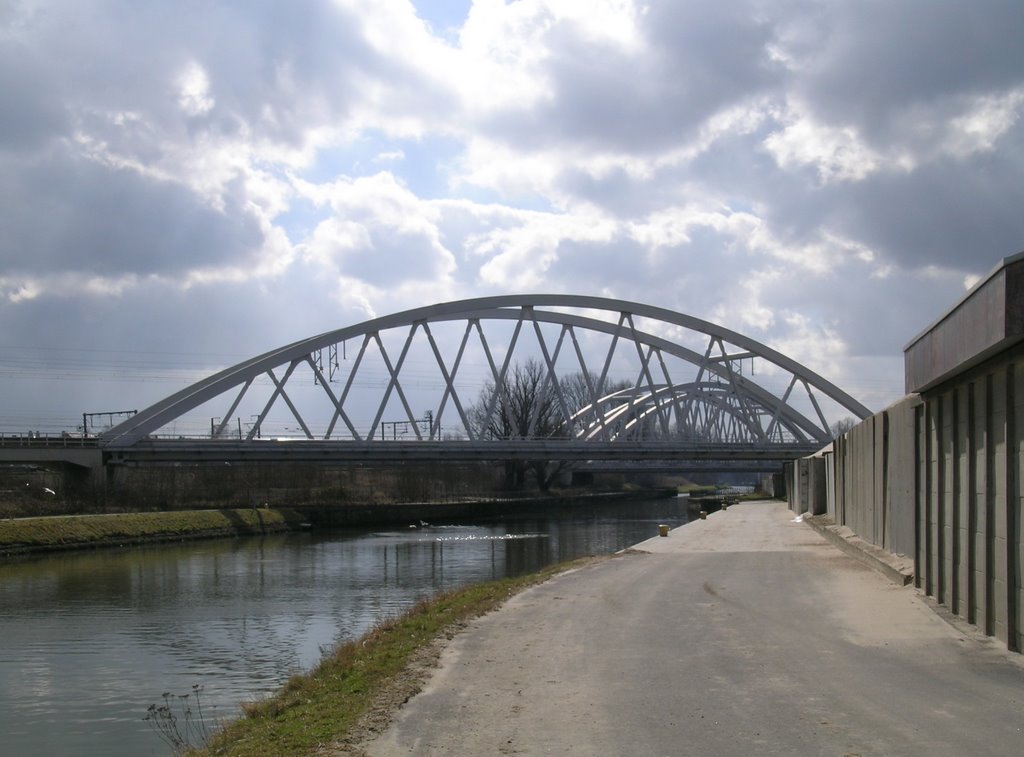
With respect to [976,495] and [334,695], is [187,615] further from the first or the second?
[976,495]

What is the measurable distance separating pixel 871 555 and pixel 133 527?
37.7 metres

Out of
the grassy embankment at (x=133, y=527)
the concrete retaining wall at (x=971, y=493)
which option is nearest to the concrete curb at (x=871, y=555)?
the concrete retaining wall at (x=971, y=493)

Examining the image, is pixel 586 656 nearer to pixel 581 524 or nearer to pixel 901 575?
pixel 901 575

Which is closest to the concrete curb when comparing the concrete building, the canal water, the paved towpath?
the paved towpath

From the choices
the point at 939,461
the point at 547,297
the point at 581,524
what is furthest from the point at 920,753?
the point at 547,297

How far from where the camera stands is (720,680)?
34.6 ft

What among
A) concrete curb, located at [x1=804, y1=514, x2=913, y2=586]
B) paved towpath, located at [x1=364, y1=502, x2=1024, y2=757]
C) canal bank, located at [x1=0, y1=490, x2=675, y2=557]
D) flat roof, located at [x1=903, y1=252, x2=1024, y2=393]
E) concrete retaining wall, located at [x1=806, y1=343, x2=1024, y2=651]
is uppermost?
flat roof, located at [x1=903, y1=252, x2=1024, y2=393]

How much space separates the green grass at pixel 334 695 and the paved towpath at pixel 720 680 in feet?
1.96

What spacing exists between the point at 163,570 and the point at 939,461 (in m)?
29.8

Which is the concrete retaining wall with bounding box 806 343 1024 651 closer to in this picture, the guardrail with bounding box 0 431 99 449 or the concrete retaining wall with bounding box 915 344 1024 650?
the concrete retaining wall with bounding box 915 344 1024 650

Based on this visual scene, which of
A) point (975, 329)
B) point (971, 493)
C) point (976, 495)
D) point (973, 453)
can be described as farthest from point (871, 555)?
point (975, 329)

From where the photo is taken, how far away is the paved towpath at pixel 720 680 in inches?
330

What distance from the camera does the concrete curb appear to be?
18.0 m

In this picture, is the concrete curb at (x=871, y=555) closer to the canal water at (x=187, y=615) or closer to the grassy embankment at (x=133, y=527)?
the canal water at (x=187, y=615)
